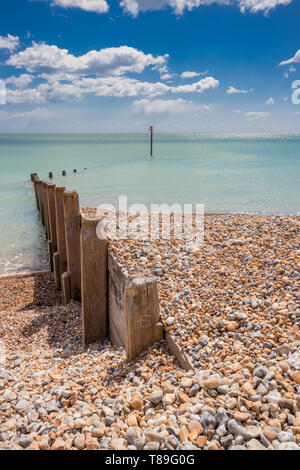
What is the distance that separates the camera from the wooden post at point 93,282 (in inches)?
191

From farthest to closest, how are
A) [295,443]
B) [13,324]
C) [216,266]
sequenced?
[13,324] < [216,266] < [295,443]

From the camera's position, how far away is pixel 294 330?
3582 millimetres

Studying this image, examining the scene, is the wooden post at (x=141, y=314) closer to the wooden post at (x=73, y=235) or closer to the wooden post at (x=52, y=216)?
the wooden post at (x=73, y=235)

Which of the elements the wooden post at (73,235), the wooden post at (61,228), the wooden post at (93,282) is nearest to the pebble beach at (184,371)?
the wooden post at (93,282)

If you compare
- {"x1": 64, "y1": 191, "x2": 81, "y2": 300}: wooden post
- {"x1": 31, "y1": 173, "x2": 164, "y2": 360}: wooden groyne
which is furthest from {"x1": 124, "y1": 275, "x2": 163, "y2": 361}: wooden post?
{"x1": 64, "y1": 191, "x2": 81, "y2": 300}: wooden post

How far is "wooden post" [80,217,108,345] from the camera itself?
486cm

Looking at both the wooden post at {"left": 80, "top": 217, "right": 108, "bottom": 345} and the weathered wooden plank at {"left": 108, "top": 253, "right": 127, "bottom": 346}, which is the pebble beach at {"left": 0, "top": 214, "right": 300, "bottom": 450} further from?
the wooden post at {"left": 80, "top": 217, "right": 108, "bottom": 345}

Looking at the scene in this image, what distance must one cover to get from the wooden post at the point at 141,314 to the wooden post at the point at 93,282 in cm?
142

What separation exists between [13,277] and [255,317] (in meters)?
7.57

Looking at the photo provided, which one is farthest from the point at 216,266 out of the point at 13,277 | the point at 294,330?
the point at 13,277

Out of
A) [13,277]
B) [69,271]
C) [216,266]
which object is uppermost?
[216,266]

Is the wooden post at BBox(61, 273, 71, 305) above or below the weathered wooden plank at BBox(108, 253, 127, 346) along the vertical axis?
below

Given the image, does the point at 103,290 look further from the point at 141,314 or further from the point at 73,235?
the point at 73,235

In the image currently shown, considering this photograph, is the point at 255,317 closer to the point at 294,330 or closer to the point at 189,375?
the point at 294,330
